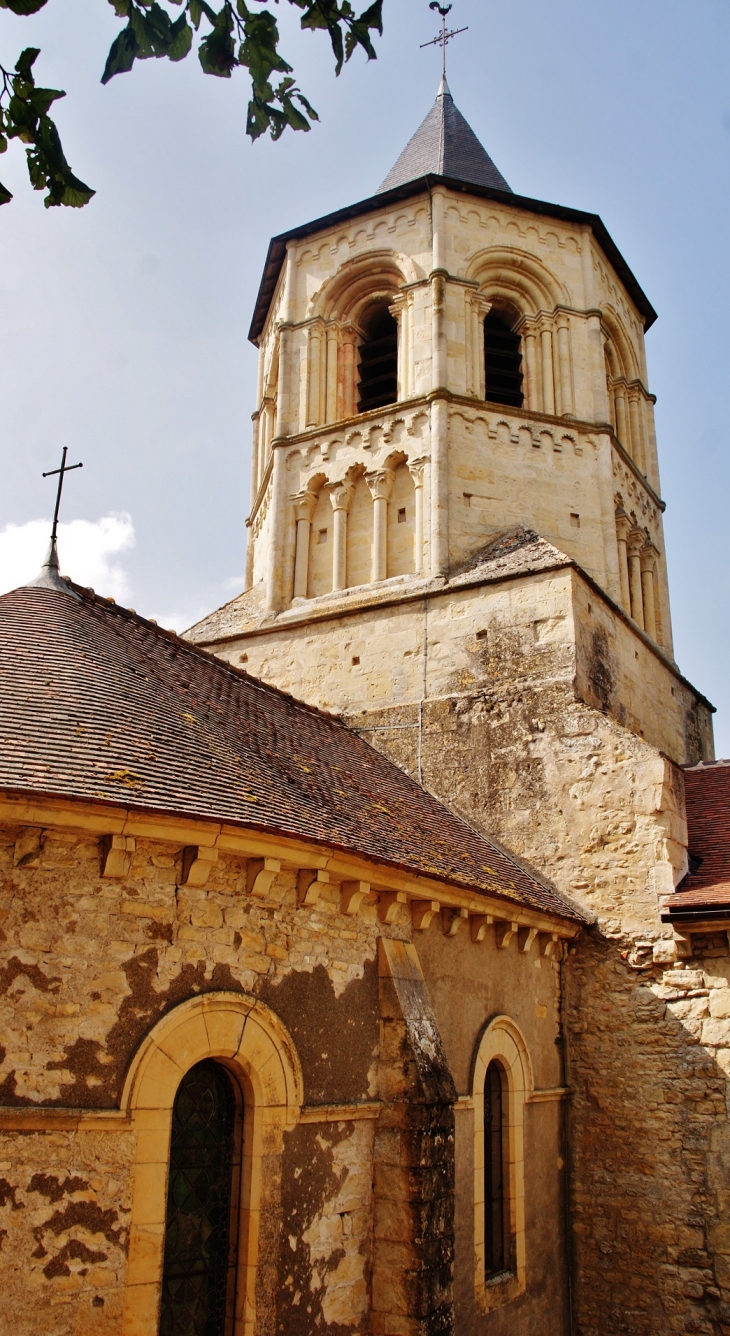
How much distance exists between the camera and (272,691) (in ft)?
36.9

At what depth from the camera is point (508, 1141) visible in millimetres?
9398

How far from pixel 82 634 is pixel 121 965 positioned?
3303 millimetres

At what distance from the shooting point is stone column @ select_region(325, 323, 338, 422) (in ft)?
51.4

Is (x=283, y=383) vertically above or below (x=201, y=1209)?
above

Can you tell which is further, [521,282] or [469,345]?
[521,282]

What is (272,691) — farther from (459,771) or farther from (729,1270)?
(729,1270)

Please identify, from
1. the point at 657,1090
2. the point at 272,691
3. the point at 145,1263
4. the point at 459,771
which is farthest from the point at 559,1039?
the point at 145,1263

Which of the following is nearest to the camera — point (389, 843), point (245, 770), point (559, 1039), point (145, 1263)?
point (145, 1263)

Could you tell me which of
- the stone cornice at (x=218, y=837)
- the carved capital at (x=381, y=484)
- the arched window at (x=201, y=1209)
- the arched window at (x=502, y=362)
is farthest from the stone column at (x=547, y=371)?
the arched window at (x=201, y=1209)

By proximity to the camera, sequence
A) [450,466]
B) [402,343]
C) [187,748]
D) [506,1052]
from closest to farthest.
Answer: [187,748] < [506,1052] < [450,466] < [402,343]

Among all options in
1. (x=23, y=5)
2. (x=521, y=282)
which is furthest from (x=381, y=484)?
(x=23, y=5)

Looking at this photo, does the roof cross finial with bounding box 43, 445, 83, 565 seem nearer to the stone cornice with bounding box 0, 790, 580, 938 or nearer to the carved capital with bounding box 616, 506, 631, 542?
the stone cornice with bounding box 0, 790, 580, 938

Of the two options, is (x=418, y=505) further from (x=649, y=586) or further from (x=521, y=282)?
(x=521, y=282)

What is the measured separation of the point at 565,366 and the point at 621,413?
1960mm
